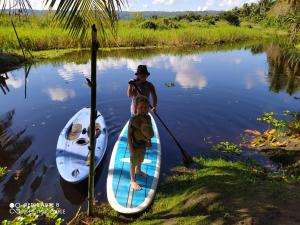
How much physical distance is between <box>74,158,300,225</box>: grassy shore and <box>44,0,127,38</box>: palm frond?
120 inches

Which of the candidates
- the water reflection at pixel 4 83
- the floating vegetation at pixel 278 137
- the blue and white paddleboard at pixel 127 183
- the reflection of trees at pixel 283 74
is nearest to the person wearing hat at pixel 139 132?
the blue and white paddleboard at pixel 127 183

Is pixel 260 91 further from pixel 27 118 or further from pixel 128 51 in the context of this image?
pixel 128 51

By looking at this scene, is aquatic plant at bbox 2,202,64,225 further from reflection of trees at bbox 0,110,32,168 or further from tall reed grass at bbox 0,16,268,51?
tall reed grass at bbox 0,16,268,51

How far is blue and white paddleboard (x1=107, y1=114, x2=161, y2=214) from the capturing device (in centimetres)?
562

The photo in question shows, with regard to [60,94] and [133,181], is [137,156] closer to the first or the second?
[133,181]

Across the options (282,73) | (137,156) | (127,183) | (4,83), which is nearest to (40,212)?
(127,183)

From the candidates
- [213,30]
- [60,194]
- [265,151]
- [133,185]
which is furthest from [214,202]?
[213,30]

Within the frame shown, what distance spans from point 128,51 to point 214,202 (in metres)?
24.3

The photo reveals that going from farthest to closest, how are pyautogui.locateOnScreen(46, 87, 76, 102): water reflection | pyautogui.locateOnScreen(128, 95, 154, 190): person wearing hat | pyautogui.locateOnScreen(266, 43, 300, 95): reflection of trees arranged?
pyautogui.locateOnScreen(266, 43, 300, 95): reflection of trees, pyautogui.locateOnScreen(46, 87, 76, 102): water reflection, pyautogui.locateOnScreen(128, 95, 154, 190): person wearing hat

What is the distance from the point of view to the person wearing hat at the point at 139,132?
17.6ft

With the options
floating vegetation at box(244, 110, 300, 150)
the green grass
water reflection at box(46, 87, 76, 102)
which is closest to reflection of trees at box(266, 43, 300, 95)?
floating vegetation at box(244, 110, 300, 150)

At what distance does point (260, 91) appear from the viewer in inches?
645

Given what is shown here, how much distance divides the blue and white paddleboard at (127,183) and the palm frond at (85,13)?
3.03 metres

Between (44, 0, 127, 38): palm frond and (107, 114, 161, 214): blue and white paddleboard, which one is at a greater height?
(44, 0, 127, 38): palm frond
